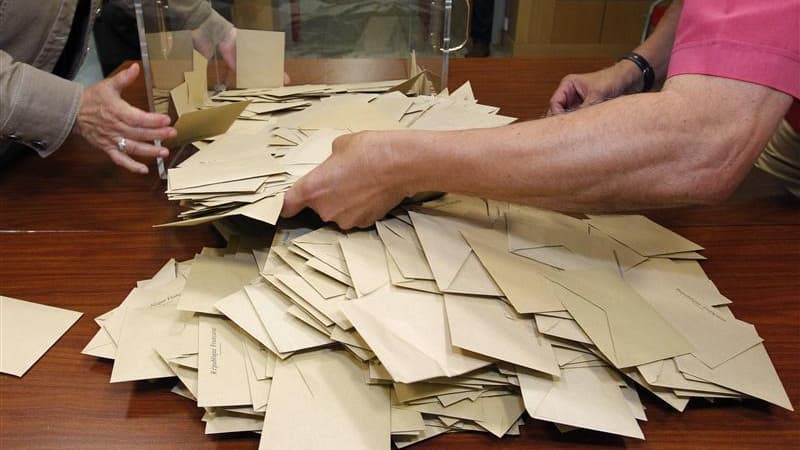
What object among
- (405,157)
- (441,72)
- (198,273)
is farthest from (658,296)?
(441,72)

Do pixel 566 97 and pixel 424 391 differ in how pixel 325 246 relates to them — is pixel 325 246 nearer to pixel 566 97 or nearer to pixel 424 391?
pixel 424 391

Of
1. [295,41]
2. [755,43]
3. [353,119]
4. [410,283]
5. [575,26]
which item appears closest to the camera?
[755,43]

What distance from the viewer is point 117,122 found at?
1.02 m

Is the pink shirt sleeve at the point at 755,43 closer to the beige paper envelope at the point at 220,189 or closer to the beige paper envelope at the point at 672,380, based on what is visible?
the beige paper envelope at the point at 672,380

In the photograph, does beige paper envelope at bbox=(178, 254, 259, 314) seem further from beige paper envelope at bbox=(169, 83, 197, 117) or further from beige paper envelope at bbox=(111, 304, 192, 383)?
beige paper envelope at bbox=(169, 83, 197, 117)

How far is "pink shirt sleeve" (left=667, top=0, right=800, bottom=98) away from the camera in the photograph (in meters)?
0.58

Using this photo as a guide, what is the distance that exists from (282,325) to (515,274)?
279 mm

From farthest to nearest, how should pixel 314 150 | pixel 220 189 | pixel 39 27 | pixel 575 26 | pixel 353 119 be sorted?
1. pixel 575 26
2. pixel 39 27
3. pixel 353 119
4. pixel 314 150
5. pixel 220 189

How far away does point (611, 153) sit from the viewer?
2.04 ft

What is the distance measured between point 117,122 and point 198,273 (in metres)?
0.42

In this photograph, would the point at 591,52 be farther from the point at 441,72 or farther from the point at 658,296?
the point at 658,296

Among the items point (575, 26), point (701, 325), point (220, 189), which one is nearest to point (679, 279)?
point (701, 325)

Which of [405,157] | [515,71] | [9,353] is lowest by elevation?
[9,353]

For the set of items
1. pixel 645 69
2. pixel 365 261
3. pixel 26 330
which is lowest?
pixel 26 330
